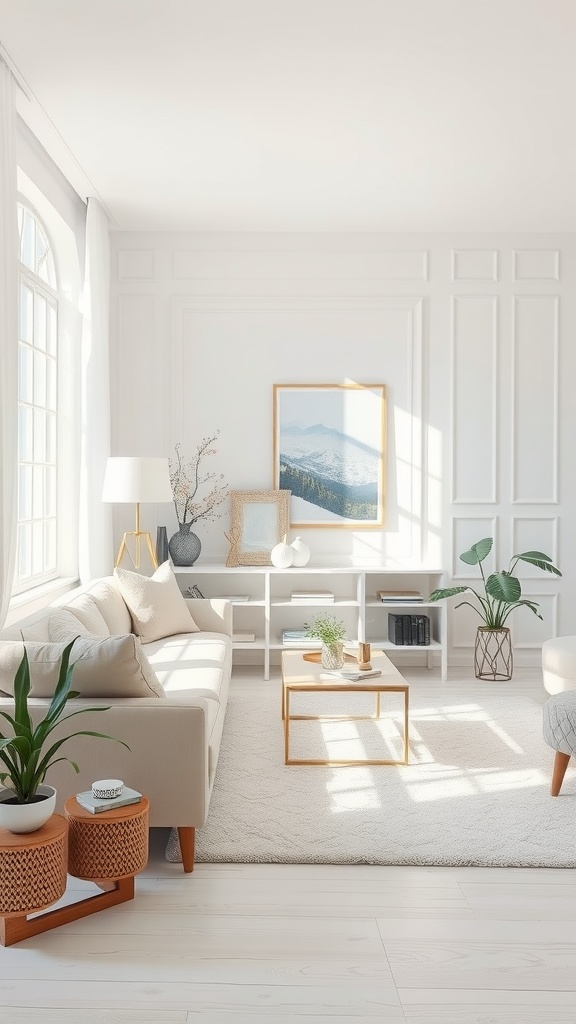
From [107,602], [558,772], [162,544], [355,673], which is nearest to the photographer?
[558,772]

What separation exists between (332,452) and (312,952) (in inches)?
155

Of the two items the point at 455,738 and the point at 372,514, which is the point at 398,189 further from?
the point at 455,738

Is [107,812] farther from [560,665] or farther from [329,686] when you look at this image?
[560,665]

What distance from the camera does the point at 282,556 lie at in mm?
5520

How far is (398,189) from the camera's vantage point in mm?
4988

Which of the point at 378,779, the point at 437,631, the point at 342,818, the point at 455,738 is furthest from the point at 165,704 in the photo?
Result: the point at 437,631

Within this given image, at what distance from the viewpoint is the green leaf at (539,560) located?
Result: 213 inches

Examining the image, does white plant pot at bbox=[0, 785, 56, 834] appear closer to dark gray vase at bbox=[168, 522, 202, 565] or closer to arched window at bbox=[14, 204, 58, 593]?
arched window at bbox=[14, 204, 58, 593]

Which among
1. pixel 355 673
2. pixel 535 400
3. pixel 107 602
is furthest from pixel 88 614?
pixel 535 400

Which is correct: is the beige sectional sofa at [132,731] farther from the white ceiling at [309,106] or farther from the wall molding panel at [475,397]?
the wall molding panel at [475,397]

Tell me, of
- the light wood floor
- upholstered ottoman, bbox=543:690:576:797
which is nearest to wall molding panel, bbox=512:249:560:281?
upholstered ottoman, bbox=543:690:576:797

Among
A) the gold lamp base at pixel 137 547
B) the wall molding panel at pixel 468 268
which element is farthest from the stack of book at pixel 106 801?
the wall molding panel at pixel 468 268

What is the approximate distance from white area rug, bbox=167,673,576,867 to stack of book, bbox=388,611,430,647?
0.82 metres

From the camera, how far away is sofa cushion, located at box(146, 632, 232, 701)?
361cm
